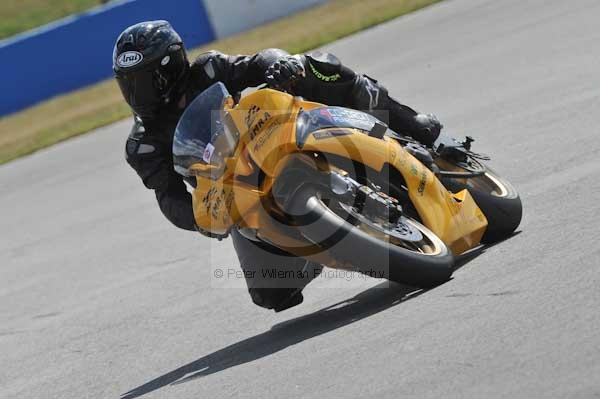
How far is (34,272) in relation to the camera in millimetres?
9398

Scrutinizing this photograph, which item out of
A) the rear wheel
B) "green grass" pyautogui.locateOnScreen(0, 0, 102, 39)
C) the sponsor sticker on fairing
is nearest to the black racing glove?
the sponsor sticker on fairing

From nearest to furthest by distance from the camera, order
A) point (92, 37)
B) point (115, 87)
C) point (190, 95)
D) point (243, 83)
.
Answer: point (190, 95), point (243, 83), point (115, 87), point (92, 37)

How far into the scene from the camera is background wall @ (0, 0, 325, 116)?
20.7 metres

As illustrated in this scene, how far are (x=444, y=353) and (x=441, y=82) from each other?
25.7 ft

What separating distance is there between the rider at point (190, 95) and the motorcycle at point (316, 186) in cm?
53

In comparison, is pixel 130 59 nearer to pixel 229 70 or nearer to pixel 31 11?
pixel 229 70

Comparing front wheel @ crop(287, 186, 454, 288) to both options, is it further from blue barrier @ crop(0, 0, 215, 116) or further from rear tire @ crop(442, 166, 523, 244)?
blue barrier @ crop(0, 0, 215, 116)

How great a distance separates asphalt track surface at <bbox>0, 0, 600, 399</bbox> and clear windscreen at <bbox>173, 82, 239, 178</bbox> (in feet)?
3.19

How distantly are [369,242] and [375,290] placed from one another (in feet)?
3.75

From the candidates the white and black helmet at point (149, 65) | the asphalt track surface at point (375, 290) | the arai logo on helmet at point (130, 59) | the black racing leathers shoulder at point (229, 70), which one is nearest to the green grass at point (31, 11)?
the asphalt track surface at point (375, 290)


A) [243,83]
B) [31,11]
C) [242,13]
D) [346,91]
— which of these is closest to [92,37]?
[242,13]

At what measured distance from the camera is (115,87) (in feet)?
64.5

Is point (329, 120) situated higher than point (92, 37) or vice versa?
point (329, 120)

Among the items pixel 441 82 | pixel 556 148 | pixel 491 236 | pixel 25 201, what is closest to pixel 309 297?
pixel 491 236
